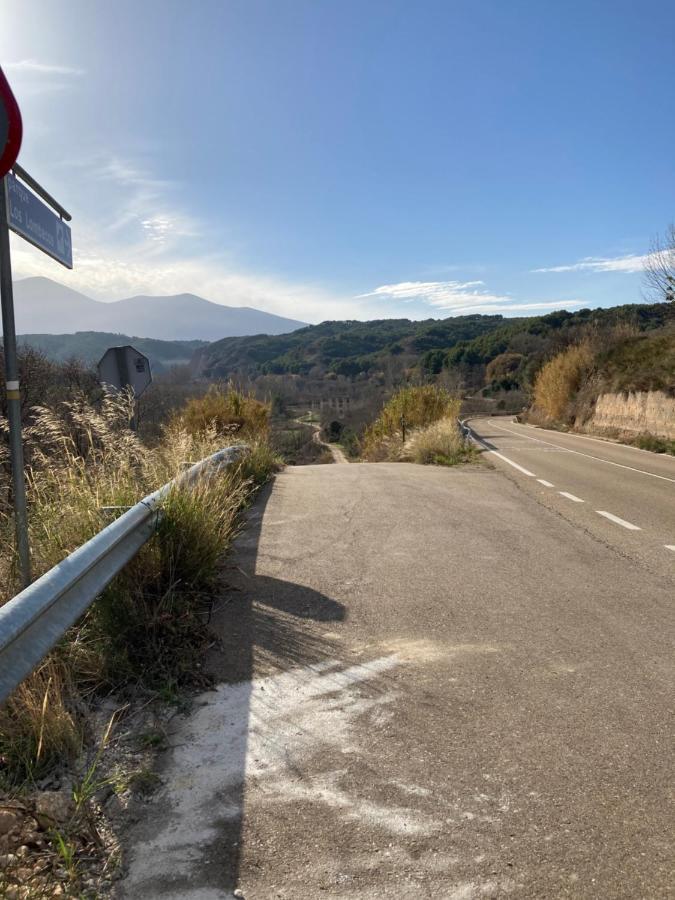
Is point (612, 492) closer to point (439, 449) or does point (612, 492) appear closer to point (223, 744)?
point (439, 449)

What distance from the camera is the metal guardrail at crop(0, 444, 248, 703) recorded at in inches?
91.3

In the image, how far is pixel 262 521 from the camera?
7.55 metres

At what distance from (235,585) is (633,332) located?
120 ft

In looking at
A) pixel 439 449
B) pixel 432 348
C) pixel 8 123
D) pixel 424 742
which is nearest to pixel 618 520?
pixel 424 742

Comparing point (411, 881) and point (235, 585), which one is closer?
point (411, 881)

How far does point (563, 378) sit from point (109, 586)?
38860 mm

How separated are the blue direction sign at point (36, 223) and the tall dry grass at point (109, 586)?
1513 mm

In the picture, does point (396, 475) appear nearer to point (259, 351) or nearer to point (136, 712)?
point (136, 712)

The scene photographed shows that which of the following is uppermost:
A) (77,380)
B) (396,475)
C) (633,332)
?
(633,332)

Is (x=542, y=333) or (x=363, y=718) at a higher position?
(x=542, y=333)

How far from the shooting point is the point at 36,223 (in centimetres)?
387

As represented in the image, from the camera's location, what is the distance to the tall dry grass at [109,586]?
277 cm

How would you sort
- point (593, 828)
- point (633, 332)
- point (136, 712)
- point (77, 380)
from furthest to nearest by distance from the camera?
point (633, 332)
point (77, 380)
point (136, 712)
point (593, 828)

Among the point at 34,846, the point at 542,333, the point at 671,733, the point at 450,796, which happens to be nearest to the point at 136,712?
the point at 34,846
